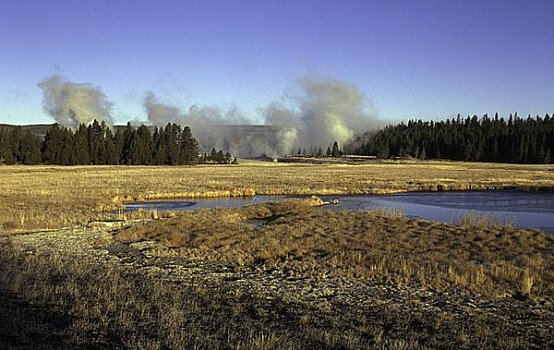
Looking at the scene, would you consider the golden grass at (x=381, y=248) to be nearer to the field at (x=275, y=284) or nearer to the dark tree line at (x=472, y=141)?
the field at (x=275, y=284)

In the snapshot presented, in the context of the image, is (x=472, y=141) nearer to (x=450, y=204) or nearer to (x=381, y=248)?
(x=450, y=204)

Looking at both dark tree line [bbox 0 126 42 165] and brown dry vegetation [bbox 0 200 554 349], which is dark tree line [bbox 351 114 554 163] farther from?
brown dry vegetation [bbox 0 200 554 349]

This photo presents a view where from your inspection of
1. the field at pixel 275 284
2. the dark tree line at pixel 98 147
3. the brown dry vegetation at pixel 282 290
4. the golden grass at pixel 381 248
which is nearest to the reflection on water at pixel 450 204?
the field at pixel 275 284

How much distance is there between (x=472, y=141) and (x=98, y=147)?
88533mm

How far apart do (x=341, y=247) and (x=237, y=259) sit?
168 inches

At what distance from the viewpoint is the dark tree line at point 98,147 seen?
108 m

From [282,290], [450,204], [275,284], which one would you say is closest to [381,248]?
[275,284]

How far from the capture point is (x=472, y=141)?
133750 mm

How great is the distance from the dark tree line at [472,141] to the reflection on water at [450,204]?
77.7m

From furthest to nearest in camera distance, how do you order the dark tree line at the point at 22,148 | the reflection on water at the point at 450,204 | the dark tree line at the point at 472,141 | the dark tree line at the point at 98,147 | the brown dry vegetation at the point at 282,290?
the dark tree line at the point at 472,141, the dark tree line at the point at 98,147, the dark tree line at the point at 22,148, the reflection on water at the point at 450,204, the brown dry vegetation at the point at 282,290

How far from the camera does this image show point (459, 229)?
2444 cm

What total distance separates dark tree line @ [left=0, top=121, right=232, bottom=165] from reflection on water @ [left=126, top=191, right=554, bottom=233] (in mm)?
75450

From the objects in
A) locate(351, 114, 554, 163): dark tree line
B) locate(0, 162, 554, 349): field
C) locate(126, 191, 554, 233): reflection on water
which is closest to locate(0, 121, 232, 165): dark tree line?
locate(351, 114, 554, 163): dark tree line

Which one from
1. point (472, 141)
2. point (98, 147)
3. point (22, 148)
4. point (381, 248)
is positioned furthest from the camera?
point (472, 141)
